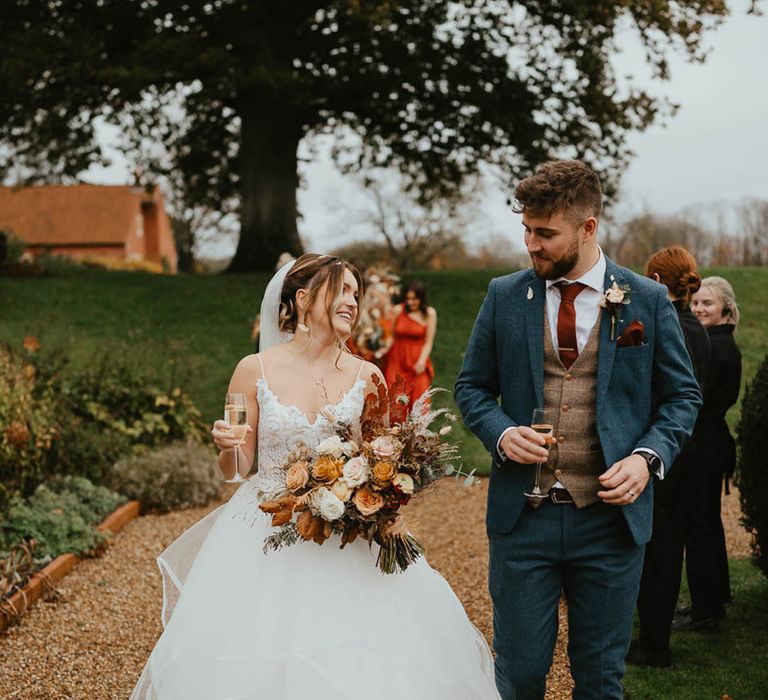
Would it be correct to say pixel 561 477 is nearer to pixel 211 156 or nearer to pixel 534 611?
pixel 534 611

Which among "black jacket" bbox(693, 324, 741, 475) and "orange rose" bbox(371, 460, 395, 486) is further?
"black jacket" bbox(693, 324, 741, 475)

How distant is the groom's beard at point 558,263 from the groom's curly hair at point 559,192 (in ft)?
0.38

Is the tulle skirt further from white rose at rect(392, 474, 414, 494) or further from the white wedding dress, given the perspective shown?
white rose at rect(392, 474, 414, 494)

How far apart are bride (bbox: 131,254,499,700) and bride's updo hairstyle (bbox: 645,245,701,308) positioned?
1884 mm

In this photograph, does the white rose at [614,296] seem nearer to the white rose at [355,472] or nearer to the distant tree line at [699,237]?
the white rose at [355,472]

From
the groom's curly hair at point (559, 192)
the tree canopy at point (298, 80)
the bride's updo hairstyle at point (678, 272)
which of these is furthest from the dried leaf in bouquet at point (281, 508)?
the tree canopy at point (298, 80)

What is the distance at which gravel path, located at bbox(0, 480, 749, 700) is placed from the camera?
507 centimetres

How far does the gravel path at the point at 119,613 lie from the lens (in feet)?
16.6

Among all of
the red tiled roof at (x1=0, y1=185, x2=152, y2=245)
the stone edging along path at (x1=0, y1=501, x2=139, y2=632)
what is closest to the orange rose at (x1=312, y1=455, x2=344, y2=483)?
the stone edging along path at (x1=0, y1=501, x2=139, y2=632)

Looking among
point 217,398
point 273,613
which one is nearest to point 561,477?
point 273,613

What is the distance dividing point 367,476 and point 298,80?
1565 cm

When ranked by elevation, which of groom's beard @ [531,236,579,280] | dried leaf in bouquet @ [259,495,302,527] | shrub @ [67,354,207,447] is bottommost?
shrub @ [67,354,207,447]

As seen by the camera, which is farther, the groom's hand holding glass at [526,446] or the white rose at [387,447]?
the white rose at [387,447]

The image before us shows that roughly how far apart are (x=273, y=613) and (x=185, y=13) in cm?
1890
